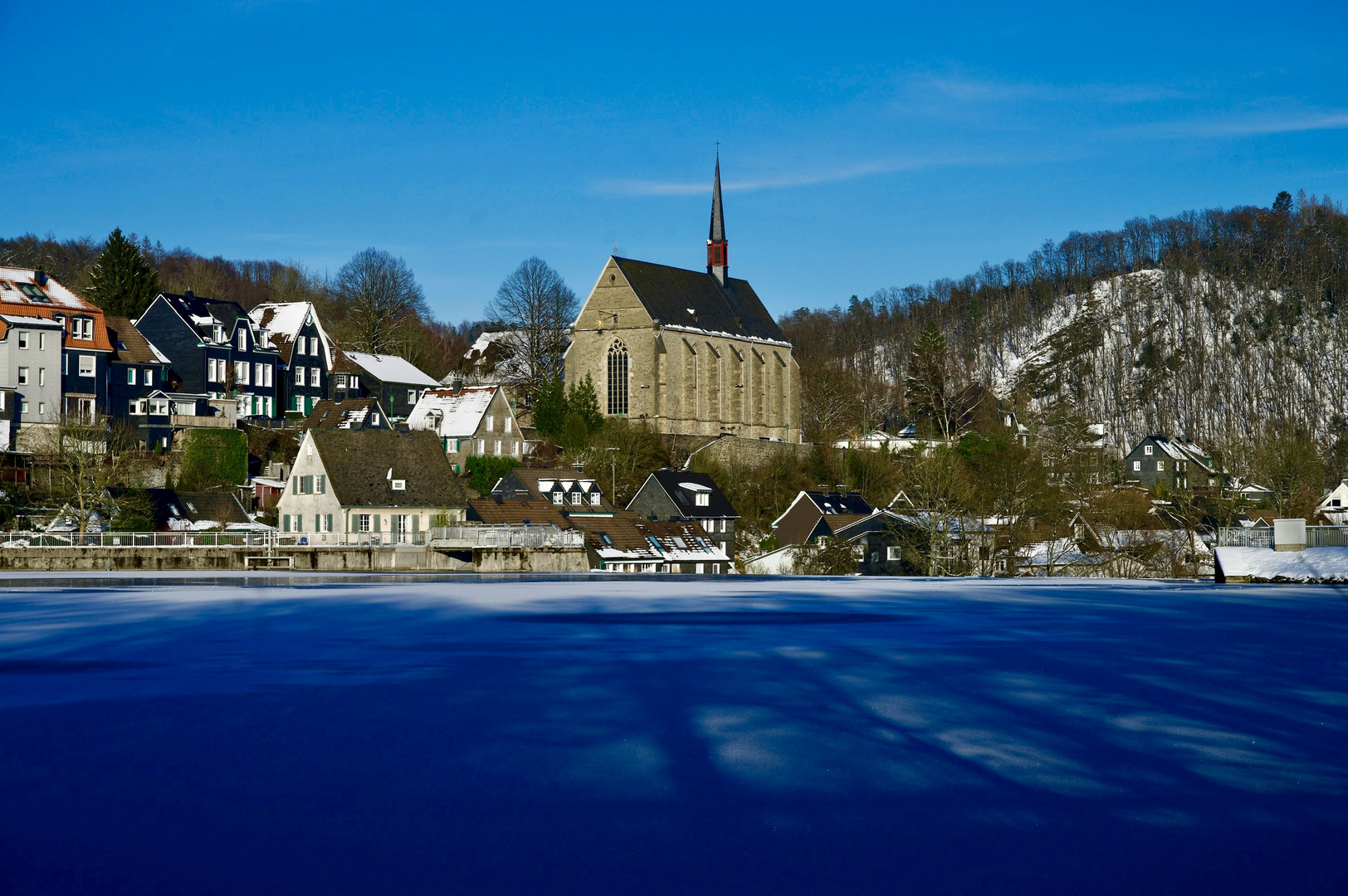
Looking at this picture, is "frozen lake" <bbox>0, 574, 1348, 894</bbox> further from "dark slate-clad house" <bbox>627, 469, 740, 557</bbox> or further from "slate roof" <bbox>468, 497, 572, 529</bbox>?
"dark slate-clad house" <bbox>627, 469, 740, 557</bbox>

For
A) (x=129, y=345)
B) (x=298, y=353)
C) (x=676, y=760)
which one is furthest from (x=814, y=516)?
(x=676, y=760)

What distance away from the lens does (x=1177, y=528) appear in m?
55.6

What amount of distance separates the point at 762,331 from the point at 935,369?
15430 millimetres

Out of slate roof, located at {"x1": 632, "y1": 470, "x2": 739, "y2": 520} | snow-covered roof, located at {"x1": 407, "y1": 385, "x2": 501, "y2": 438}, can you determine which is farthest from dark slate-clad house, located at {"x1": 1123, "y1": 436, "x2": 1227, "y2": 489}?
snow-covered roof, located at {"x1": 407, "y1": 385, "x2": 501, "y2": 438}

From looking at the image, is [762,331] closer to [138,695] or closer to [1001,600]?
[1001,600]

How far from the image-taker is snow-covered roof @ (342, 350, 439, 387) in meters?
86.8

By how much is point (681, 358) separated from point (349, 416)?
27.0m

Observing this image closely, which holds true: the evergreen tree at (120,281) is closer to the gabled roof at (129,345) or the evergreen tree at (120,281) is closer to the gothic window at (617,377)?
the gabled roof at (129,345)

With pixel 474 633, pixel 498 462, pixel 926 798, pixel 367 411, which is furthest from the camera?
pixel 367 411

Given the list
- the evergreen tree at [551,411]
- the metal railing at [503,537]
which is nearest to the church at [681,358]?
the evergreen tree at [551,411]

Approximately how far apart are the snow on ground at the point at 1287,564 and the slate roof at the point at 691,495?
39.4 meters

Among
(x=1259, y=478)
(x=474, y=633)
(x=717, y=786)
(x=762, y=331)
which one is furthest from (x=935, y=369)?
(x=717, y=786)

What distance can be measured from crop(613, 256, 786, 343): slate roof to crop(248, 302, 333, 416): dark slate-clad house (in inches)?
881

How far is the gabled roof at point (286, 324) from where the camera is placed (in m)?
79.6
